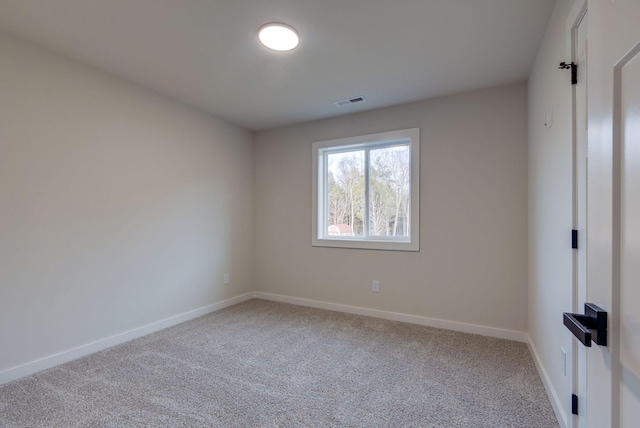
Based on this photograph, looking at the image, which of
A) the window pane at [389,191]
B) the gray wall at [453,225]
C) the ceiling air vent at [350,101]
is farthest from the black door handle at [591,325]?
the ceiling air vent at [350,101]

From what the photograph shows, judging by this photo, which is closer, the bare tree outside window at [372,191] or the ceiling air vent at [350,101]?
the ceiling air vent at [350,101]

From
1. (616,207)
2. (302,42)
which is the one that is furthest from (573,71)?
(302,42)

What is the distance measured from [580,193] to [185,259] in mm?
3482

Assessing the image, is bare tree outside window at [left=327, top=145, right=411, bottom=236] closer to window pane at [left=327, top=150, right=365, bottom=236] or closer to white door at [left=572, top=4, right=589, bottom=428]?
window pane at [left=327, top=150, right=365, bottom=236]

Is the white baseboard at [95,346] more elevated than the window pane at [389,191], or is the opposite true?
the window pane at [389,191]

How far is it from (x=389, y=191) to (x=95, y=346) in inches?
129

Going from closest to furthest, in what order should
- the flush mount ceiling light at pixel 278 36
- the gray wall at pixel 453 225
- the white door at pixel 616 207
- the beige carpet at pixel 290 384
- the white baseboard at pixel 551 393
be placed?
the white door at pixel 616 207
the white baseboard at pixel 551 393
the beige carpet at pixel 290 384
the flush mount ceiling light at pixel 278 36
the gray wall at pixel 453 225

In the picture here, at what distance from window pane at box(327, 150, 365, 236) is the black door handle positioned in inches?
123

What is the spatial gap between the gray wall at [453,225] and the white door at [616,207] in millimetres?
2430

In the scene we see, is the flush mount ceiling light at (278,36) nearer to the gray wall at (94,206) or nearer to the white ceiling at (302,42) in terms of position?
the white ceiling at (302,42)

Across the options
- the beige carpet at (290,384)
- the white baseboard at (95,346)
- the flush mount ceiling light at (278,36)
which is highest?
the flush mount ceiling light at (278,36)

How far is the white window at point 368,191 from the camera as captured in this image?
135 inches

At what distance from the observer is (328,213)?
409 centimetres

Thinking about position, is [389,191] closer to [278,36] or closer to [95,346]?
[278,36]
